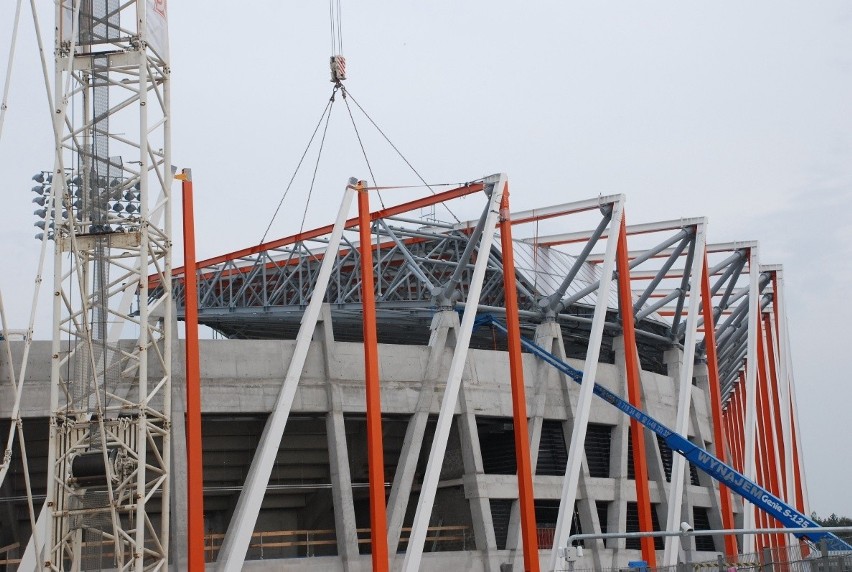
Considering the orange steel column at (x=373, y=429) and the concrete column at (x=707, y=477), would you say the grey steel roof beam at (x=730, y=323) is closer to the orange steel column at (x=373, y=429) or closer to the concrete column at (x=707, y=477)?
the concrete column at (x=707, y=477)

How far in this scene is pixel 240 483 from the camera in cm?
4169

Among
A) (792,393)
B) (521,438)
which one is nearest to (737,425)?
(792,393)

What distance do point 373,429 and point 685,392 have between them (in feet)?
53.0

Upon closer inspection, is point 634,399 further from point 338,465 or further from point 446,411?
point 338,465

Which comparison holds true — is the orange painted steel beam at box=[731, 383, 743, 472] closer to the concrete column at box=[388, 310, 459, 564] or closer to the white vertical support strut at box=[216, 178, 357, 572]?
the concrete column at box=[388, 310, 459, 564]

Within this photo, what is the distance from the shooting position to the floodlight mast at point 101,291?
30016mm

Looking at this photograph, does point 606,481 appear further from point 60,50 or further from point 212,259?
point 60,50

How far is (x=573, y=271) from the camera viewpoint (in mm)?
42656

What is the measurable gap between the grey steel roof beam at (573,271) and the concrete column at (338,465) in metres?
10.0

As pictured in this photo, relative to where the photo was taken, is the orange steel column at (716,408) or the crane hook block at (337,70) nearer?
the crane hook block at (337,70)

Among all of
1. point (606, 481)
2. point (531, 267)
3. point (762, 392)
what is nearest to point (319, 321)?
point (606, 481)

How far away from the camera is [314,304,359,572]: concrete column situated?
3547cm

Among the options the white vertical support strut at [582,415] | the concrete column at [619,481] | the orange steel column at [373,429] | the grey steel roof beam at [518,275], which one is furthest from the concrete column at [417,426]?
the concrete column at [619,481]

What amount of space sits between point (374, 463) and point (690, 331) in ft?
55.1
